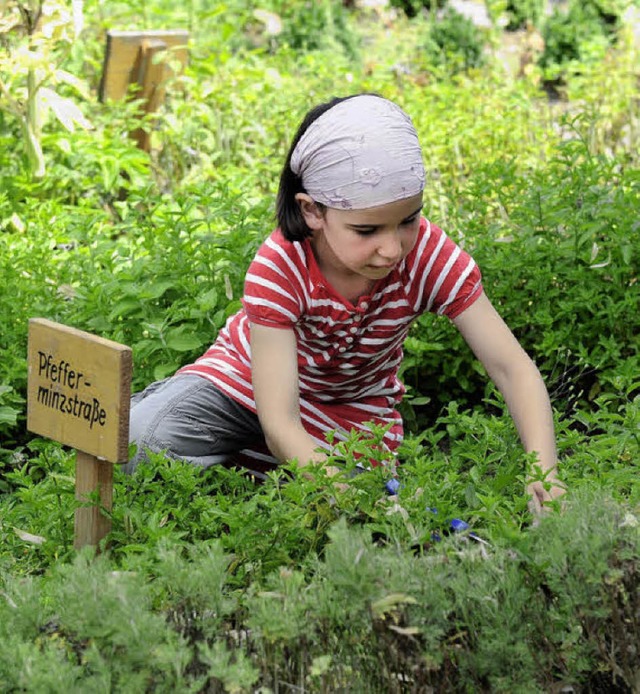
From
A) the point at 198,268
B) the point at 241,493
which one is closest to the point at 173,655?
the point at 241,493

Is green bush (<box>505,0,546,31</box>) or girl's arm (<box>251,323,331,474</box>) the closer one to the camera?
girl's arm (<box>251,323,331,474</box>)

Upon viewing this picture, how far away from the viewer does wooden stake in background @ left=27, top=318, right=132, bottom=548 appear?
243 centimetres

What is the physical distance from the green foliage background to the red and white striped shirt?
252 mm

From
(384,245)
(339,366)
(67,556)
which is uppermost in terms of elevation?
(384,245)

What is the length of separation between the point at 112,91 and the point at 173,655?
5306 mm

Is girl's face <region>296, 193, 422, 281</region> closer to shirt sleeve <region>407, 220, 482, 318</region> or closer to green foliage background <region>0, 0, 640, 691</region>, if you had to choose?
shirt sleeve <region>407, 220, 482, 318</region>

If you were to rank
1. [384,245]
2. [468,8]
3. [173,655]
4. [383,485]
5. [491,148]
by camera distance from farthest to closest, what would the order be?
[468,8] < [491,148] < [384,245] < [383,485] < [173,655]

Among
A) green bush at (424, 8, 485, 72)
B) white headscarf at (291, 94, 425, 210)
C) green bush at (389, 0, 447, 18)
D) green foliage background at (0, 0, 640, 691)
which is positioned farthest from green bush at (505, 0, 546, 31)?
white headscarf at (291, 94, 425, 210)

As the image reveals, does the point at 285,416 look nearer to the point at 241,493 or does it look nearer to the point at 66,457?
the point at 241,493

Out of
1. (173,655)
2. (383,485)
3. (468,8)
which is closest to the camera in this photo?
(173,655)

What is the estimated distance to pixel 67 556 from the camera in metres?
2.69

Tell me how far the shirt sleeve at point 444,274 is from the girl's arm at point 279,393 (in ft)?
1.20

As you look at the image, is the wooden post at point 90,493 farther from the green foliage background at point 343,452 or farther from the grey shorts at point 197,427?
the grey shorts at point 197,427

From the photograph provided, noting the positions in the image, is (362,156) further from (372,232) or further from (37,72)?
(37,72)
